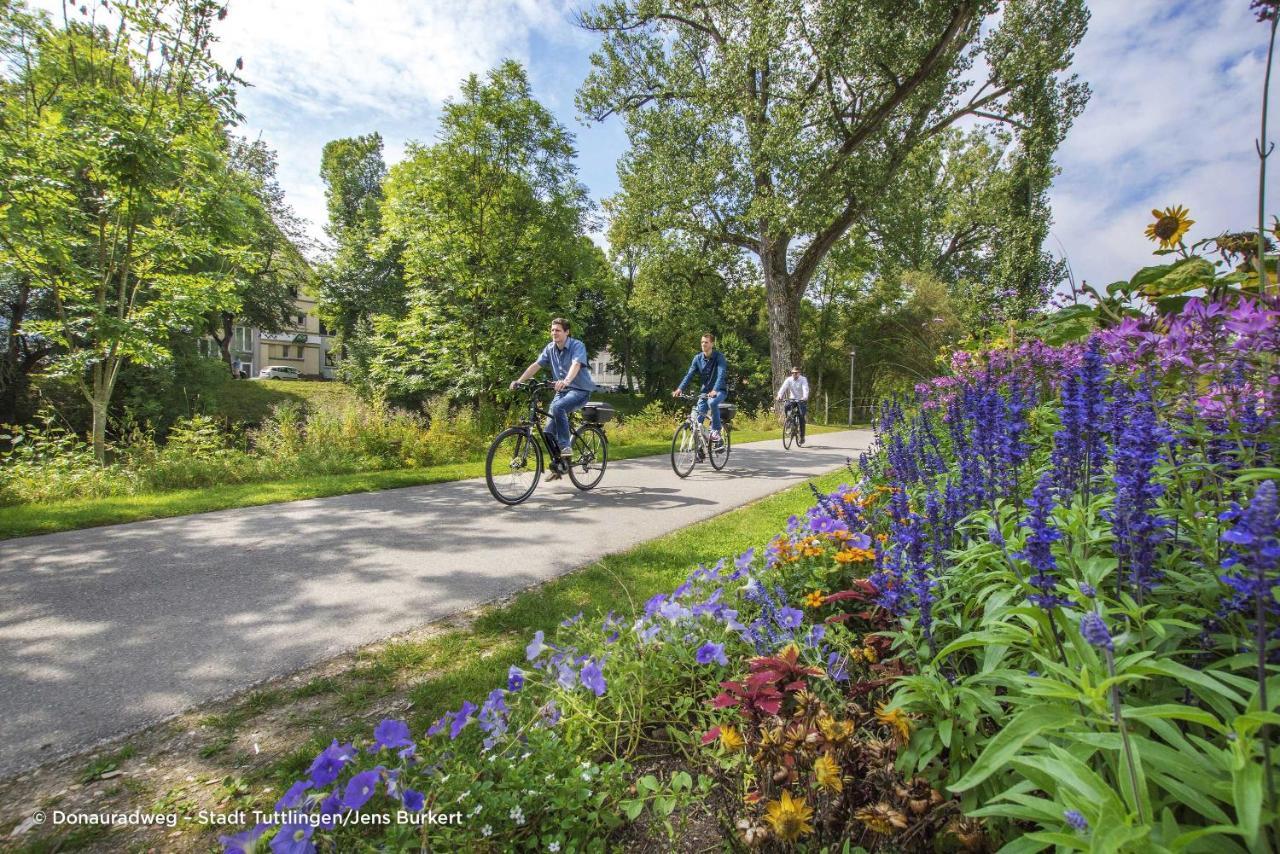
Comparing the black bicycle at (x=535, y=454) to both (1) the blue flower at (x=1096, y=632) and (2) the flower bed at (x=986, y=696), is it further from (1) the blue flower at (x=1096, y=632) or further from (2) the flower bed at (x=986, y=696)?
(1) the blue flower at (x=1096, y=632)

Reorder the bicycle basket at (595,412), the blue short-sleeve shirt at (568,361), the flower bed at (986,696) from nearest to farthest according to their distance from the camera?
the flower bed at (986,696), the blue short-sleeve shirt at (568,361), the bicycle basket at (595,412)

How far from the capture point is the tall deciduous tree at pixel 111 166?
7266 mm

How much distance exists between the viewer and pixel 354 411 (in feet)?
33.9

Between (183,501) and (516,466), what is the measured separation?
3.59 meters

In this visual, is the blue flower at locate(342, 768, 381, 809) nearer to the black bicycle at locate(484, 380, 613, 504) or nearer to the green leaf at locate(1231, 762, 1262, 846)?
the green leaf at locate(1231, 762, 1262, 846)

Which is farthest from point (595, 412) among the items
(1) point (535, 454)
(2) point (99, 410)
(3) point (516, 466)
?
(2) point (99, 410)

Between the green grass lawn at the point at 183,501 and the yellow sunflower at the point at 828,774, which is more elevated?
the yellow sunflower at the point at 828,774

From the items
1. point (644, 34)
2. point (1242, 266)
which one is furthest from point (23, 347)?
point (1242, 266)

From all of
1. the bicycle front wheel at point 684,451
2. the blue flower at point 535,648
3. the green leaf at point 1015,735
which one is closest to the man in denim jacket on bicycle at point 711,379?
the bicycle front wheel at point 684,451

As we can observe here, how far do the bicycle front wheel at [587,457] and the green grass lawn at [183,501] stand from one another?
69.5 inches

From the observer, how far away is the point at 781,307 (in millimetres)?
18812

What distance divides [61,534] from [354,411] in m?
5.74

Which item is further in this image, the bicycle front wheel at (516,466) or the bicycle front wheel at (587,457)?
the bicycle front wheel at (587,457)

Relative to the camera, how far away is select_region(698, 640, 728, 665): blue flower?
→ 193 centimetres
